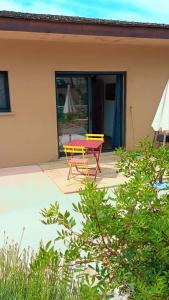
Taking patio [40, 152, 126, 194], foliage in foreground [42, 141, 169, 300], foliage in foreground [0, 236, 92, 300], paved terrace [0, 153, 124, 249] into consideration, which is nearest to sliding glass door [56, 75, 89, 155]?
patio [40, 152, 126, 194]

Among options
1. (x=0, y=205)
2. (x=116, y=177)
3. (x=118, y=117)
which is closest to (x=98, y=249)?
(x=0, y=205)

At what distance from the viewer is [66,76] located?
7.91 meters

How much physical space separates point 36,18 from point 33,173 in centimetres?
352

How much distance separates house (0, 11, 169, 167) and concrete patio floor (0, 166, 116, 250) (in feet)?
3.62

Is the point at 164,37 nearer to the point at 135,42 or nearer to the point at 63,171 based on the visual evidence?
the point at 135,42

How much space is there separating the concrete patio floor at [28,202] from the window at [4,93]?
166 cm

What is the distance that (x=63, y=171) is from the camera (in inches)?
268

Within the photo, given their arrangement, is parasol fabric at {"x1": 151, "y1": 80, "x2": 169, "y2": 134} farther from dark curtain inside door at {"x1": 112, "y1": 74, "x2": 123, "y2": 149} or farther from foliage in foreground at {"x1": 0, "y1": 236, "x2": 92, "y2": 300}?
foliage in foreground at {"x1": 0, "y1": 236, "x2": 92, "y2": 300}

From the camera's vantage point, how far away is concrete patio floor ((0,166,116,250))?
387 centimetres

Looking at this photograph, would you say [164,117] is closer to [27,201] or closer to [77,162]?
[77,162]

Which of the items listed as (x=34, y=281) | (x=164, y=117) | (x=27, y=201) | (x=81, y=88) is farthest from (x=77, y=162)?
(x=34, y=281)

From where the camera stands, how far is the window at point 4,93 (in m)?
7.06

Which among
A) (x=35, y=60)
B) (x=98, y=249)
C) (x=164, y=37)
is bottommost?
(x=98, y=249)

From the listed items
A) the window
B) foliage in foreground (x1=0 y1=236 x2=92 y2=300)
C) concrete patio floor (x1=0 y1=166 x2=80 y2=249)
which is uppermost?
the window
